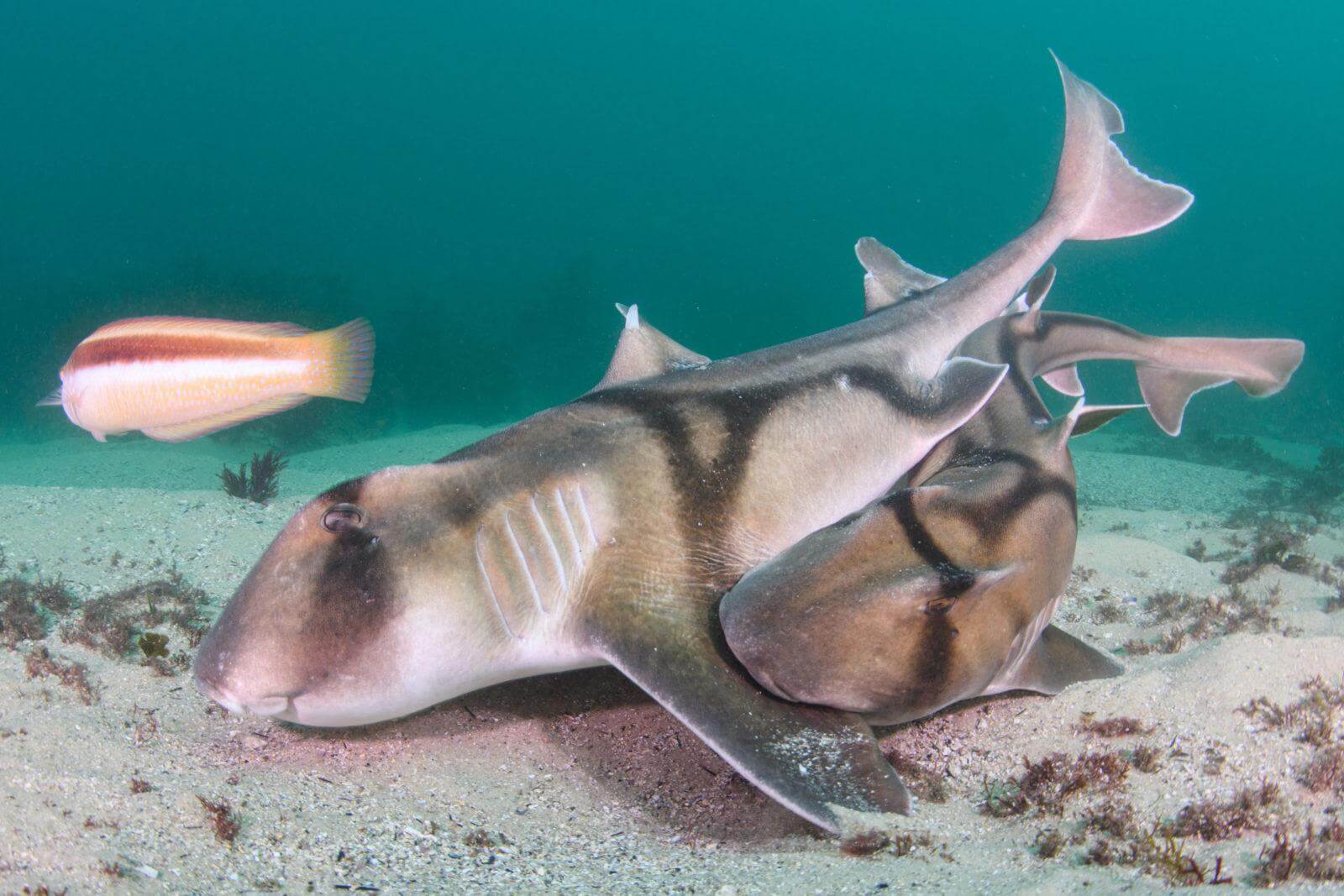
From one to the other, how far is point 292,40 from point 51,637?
156886 millimetres

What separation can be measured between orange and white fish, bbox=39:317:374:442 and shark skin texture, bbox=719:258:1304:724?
2.26 m

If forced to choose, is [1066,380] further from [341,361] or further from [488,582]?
[341,361]

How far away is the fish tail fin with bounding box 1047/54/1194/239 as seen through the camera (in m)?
6.39

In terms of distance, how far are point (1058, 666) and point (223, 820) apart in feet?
12.3

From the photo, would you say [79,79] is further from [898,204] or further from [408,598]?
[408,598]

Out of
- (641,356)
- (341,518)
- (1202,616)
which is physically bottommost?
(1202,616)

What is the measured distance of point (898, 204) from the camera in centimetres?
13250

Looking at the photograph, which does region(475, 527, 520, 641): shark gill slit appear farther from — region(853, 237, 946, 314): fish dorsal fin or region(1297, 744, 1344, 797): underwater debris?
region(853, 237, 946, 314): fish dorsal fin

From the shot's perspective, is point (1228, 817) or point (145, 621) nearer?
point (1228, 817)

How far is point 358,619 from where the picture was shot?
288 cm

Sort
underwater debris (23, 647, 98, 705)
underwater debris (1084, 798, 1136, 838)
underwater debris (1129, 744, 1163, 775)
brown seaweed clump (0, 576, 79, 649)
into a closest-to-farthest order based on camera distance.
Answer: underwater debris (1084, 798, 1136, 838), underwater debris (1129, 744, 1163, 775), underwater debris (23, 647, 98, 705), brown seaweed clump (0, 576, 79, 649)

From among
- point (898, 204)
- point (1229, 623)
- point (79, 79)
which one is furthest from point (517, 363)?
point (79, 79)

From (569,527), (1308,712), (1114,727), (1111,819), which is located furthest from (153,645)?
(1308,712)

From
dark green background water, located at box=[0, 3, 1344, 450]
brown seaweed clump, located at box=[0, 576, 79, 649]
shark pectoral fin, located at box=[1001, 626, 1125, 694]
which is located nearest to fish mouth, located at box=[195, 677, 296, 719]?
brown seaweed clump, located at box=[0, 576, 79, 649]
